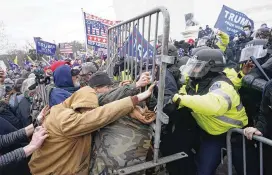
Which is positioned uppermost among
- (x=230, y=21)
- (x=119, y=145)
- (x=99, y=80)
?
(x=230, y=21)

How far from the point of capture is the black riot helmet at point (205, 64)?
2.88m

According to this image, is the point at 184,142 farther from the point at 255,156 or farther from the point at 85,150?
the point at 85,150

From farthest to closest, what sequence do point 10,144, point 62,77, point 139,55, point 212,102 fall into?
point 62,77 → point 139,55 → point 10,144 → point 212,102

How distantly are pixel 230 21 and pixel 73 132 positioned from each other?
6907 millimetres

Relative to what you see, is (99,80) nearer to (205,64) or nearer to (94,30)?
(205,64)

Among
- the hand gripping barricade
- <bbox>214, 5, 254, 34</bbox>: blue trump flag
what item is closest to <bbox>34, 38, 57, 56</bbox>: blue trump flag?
<bbox>214, 5, 254, 34</bbox>: blue trump flag

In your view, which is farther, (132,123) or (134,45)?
(134,45)

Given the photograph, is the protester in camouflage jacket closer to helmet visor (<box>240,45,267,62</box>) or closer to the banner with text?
helmet visor (<box>240,45,267,62</box>)

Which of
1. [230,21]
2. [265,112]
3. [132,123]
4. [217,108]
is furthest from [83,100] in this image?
[230,21]

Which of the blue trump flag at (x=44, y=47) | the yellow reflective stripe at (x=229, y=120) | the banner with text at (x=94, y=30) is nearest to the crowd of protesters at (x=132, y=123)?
the yellow reflective stripe at (x=229, y=120)

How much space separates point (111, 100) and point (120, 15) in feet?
99.4

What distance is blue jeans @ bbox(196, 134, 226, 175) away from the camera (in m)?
2.95

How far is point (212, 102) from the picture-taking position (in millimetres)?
2510

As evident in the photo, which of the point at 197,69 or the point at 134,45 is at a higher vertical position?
the point at 134,45
